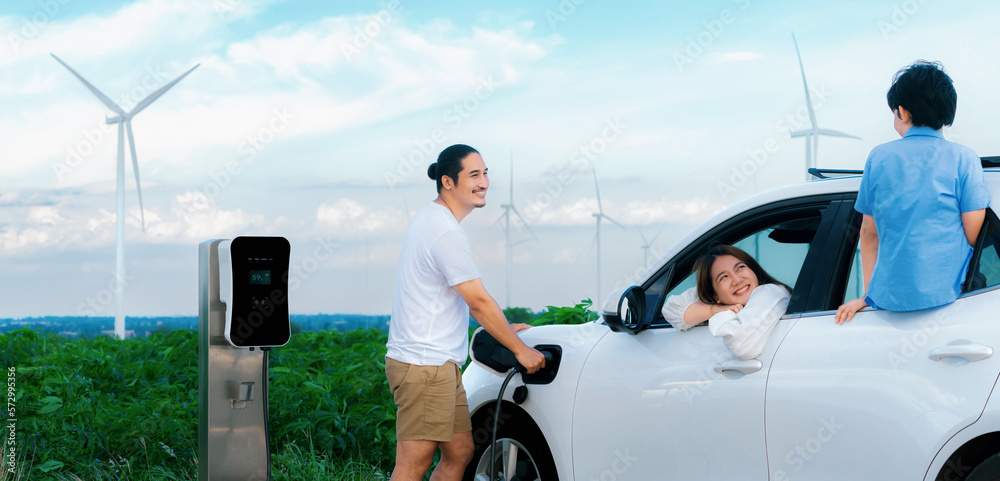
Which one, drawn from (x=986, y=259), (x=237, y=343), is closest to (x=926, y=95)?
(x=986, y=259)

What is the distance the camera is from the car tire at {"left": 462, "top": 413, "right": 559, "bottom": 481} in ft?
13.1

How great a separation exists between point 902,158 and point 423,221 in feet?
6.36

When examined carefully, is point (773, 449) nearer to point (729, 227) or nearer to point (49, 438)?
point (729, 227)

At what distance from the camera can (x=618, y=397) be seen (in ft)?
11.8

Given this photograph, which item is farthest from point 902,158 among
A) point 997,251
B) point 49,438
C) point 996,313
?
point 49,438

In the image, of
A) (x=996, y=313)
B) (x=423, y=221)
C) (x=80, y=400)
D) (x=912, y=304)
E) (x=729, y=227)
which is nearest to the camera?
(x=996, y=313)

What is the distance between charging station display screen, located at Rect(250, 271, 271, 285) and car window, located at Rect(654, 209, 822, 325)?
7.35ft

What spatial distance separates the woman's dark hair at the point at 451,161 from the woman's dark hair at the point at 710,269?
44.7 inches

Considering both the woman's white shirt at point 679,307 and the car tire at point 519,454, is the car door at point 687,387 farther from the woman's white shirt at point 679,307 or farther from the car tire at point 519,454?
the car tire at point 519,454

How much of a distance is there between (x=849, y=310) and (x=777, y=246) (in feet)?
2.26

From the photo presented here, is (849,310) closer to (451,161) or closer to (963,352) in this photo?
(963,352)

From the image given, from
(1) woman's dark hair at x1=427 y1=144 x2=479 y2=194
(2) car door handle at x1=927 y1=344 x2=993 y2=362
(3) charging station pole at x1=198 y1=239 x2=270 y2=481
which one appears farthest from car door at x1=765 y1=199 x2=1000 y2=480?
(3) charging station pole at x1=198 y1=239 x2=270 y2=481

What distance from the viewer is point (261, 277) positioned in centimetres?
476

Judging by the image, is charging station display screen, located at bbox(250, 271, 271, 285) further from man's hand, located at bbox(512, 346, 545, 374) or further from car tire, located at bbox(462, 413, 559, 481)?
man's hand, located at bbox(512, 346, 545, 374)
